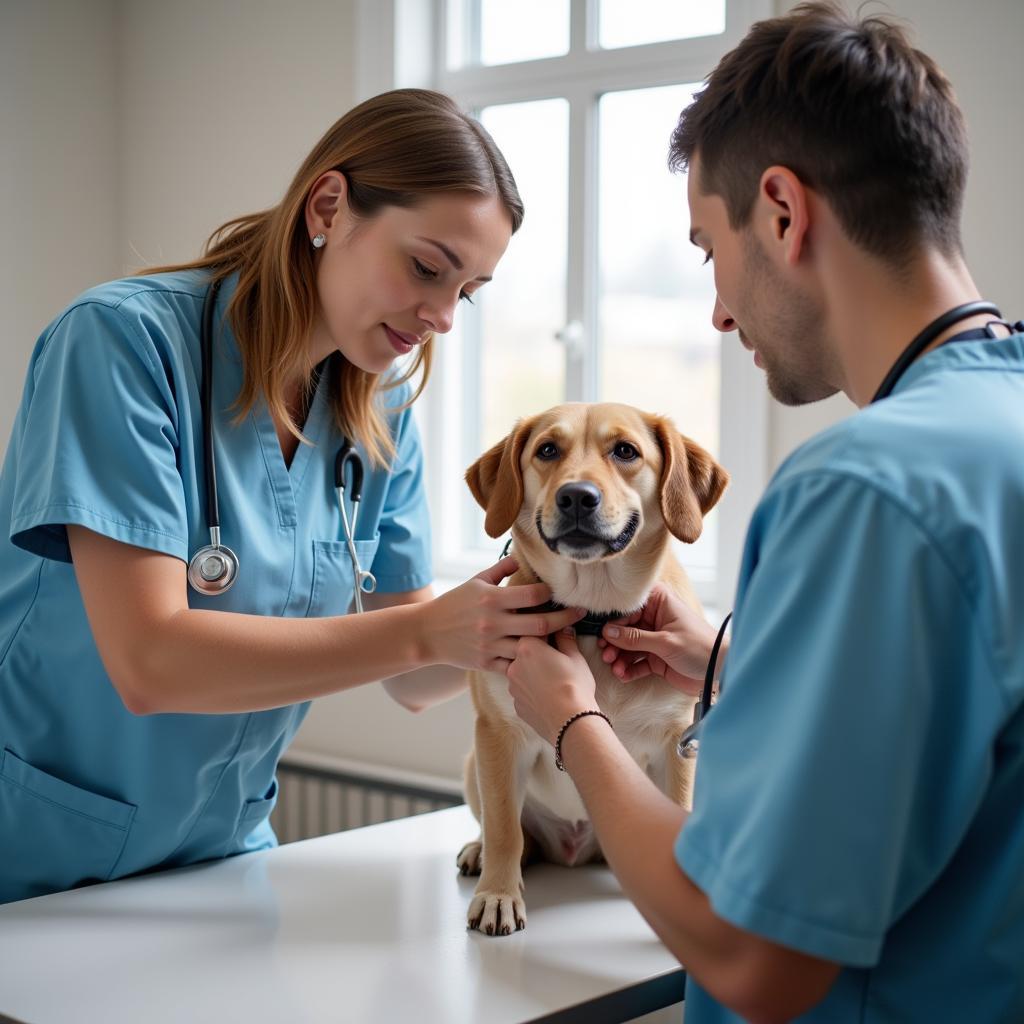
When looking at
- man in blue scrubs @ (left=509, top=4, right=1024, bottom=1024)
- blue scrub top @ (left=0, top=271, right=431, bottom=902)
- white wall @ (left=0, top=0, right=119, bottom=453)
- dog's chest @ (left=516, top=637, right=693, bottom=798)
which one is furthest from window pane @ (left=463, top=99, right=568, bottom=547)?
man in blue scrubs @ (left=509, top=4, right=1024, bottom=1024)

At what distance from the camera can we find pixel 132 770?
1.33 meters

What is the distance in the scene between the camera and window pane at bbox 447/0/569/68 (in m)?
2.83

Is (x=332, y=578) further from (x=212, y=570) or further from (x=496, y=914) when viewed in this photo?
(x=496, y=914)

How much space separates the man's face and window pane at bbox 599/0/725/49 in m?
1.80

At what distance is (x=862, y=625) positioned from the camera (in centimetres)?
63

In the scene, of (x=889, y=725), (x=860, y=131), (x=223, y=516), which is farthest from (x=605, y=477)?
(x=889, y=725)

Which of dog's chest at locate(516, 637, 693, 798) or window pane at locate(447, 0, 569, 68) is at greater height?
window pane at locate(447, 0, 569, 68)

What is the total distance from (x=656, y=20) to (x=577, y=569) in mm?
1820

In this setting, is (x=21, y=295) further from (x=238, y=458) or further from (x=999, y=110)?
(x=999, y=110)

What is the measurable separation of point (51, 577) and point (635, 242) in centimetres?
184

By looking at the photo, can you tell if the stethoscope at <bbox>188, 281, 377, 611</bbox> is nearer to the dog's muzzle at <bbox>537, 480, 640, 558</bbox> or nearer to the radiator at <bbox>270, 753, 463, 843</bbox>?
the dog's muzzle at <bbox>537, 480, 640, 558</bbox>

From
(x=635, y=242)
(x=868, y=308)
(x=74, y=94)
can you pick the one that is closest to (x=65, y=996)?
(x=868, y=308)

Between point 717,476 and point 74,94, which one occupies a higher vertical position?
point 74,94

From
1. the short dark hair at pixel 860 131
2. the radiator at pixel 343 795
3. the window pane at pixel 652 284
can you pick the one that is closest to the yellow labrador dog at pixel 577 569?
the short dark hair at pixel 860 131
